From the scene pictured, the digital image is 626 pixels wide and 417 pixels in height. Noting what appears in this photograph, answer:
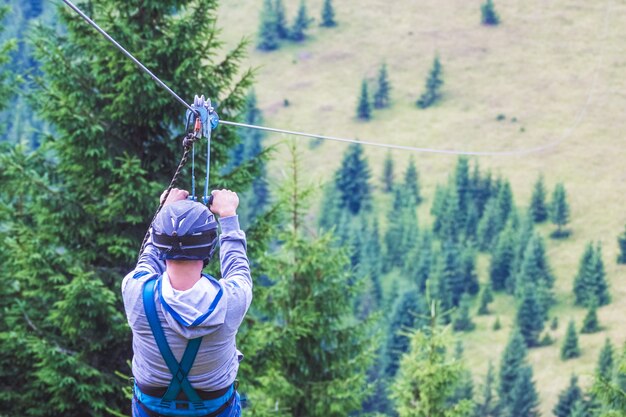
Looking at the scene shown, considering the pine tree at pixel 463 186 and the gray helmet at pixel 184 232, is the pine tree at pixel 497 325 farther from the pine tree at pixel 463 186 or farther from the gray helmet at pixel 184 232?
the gray helmet at pixel 184 232

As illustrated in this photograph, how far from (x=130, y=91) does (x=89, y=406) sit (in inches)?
163

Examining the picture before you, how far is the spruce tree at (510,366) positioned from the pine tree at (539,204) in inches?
2294

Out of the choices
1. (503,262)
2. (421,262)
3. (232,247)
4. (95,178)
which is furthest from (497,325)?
(232,247)

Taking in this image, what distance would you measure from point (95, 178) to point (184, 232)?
8195mm

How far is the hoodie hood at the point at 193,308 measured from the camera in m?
4.33

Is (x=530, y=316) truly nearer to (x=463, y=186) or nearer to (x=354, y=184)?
(x=463, y=186)

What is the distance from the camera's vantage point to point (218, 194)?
508 centimetres

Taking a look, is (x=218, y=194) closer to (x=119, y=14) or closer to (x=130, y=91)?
(x=130, y=91)

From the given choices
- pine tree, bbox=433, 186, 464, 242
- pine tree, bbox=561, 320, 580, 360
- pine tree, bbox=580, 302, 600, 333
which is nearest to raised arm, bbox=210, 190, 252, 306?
pine tree, bbox=561, 320, 580, 360

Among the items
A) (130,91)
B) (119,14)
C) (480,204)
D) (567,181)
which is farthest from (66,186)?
(567,181)

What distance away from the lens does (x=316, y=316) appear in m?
17.2

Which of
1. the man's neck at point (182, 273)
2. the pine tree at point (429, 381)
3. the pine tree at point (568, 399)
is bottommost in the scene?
the pine tree at point (568, 399)

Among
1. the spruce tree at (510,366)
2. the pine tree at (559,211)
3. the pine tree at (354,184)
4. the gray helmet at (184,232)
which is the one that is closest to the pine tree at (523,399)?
the spruce tree at (510,366)

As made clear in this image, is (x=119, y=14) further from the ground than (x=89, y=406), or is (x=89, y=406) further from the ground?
(x=119, y=14)
